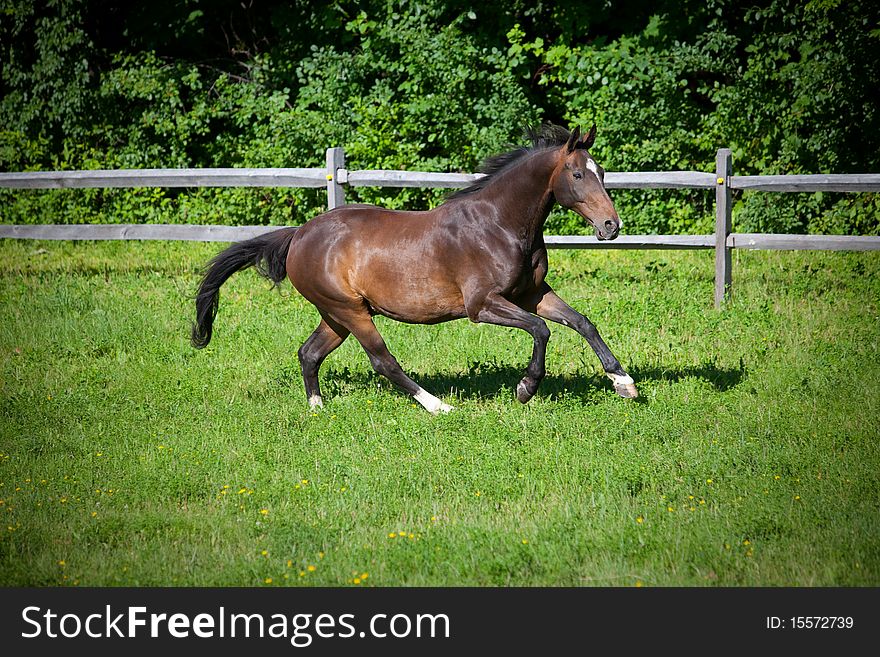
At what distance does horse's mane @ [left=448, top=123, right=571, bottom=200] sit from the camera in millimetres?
7488

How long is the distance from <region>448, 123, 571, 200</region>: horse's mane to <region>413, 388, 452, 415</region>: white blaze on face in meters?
1.52

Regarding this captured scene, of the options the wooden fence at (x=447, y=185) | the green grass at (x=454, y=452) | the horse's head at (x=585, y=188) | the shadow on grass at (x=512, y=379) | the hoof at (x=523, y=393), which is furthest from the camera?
the wooden fence at (x=447, y=185)

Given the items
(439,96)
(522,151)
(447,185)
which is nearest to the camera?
(522,151)

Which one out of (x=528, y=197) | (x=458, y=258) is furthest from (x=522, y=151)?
(x=458, y=258)

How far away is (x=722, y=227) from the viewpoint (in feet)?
37.7

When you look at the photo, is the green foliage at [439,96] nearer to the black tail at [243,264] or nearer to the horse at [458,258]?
the black tail at [243,264]

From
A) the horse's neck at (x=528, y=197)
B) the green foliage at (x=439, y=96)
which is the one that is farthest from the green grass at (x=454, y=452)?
the green foliage at (x=439, y=96)

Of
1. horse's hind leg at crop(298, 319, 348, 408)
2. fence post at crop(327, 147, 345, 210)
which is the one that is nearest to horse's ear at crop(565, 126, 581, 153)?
horse's hind leg at crop(298, 319, 348, 408)

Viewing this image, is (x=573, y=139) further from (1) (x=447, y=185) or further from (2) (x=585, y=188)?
(1) (x=447, y=185)

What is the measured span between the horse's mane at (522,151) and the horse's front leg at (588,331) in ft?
3.02

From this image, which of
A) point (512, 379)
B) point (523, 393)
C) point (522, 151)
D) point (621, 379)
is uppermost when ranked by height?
point (522, 151)

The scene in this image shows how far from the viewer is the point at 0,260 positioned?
14227 mm

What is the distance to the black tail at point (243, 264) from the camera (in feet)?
27.1

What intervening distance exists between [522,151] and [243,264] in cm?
249
